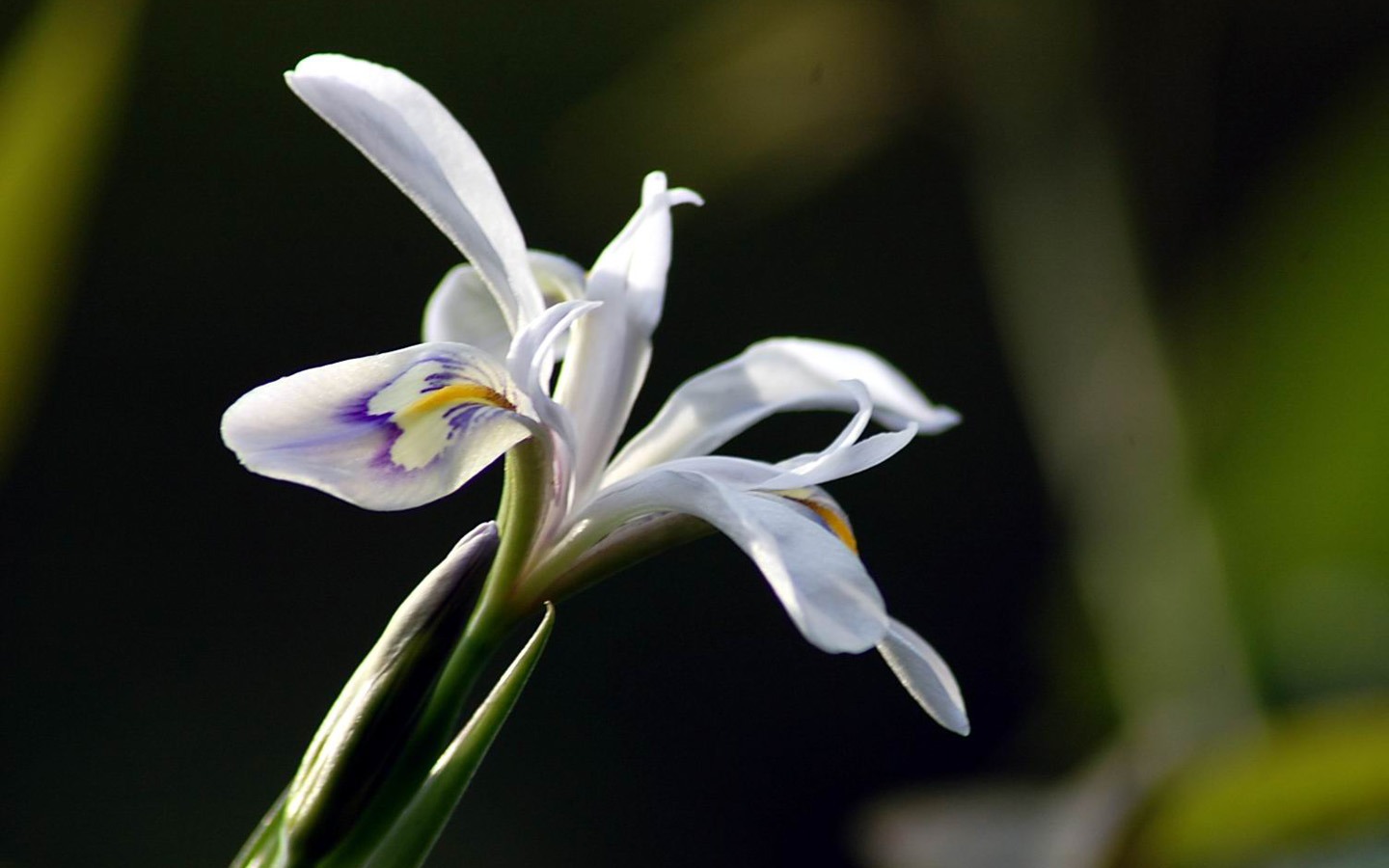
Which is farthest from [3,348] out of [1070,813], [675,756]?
[675,756]

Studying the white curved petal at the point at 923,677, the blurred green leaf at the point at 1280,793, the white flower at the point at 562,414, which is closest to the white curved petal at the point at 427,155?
the white flower at the point at 562,414

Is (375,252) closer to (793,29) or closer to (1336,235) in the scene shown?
(793,29)

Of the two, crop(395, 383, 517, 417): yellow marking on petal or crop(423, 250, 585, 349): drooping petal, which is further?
crop(423, 250, 585, 349): drooping petal

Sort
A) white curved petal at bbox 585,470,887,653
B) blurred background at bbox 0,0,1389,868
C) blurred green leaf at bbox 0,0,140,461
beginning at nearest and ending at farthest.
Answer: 1. white curved petal at bbox 585,470,887,653
2. blurred green leaf at bbox 0,0,140,461
3. blurred background at bbox 0,0,1389,868

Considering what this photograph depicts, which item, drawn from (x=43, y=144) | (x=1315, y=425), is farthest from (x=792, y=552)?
(x=1315, y=425)

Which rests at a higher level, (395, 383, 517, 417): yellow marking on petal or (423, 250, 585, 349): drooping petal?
(423, 250, 585, 349): drooping petal

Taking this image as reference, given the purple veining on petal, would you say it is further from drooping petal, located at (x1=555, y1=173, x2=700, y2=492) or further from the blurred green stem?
the blurred green stem

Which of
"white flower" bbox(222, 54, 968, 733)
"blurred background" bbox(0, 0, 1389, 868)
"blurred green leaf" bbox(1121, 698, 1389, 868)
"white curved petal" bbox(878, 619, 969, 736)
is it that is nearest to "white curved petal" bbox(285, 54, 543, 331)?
"white flower" bbox(222, 54, 968, 733)
